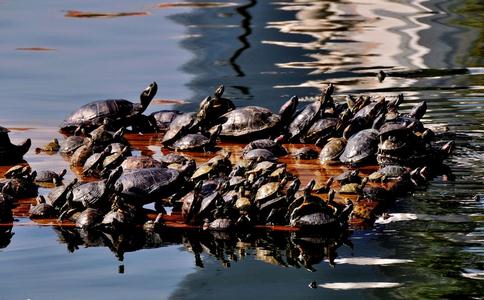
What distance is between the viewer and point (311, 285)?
25.1 ft

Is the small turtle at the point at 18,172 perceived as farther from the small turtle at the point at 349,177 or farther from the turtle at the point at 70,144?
the small turtle at the point at 349,177

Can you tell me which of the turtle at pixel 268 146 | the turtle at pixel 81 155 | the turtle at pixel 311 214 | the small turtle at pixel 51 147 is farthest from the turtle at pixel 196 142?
the turtle at pixel 311 214

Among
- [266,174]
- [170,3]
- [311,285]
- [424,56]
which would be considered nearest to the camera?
[311,285]

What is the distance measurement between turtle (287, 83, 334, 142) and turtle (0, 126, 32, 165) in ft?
7.93

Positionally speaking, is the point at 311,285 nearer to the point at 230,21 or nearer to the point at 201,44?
the point at 201,44

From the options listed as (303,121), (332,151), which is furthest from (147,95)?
(332,151)

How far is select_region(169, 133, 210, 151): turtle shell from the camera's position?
11.8 meters

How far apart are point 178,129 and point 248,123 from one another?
0.65 meters

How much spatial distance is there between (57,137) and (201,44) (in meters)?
5.47

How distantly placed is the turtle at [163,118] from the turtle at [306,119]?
1.41m

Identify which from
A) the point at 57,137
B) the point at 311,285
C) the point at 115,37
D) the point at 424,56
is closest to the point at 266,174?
the point at 311,285

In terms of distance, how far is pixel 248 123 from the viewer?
39.5 feet

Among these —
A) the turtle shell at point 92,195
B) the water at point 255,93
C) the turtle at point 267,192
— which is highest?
the turtle at point 267,192

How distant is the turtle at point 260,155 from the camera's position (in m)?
10.8
